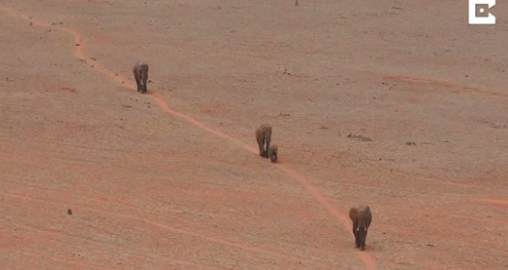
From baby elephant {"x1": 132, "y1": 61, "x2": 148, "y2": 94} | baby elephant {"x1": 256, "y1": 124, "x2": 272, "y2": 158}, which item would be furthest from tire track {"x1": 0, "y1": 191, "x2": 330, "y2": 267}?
baby elephant {"x1": 132, "y1": 61, "x2": 148, "y2": 94}

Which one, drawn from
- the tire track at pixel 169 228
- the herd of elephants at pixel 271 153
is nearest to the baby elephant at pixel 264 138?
the herd of elephants at pixel 271 153

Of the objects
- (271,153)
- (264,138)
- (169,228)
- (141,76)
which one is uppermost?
(141,76)

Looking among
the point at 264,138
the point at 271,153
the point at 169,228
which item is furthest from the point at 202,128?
the point at 169,228

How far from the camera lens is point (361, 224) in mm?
17547

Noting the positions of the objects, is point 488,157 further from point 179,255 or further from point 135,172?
point 179,255

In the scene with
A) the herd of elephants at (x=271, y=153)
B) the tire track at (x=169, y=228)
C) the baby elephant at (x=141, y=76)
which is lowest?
the tire track at (x=169, y=228)

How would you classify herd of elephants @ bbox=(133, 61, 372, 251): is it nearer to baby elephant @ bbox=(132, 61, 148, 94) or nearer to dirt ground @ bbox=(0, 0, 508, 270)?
baby elephant @ bbox=(132, 61, 148, 94)

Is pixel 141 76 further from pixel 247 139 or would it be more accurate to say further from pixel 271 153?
pixel 271 153

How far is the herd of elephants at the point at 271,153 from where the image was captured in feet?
57.7

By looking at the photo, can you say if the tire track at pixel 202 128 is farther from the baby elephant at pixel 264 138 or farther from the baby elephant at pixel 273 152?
the baby elephant at pixel 264 138

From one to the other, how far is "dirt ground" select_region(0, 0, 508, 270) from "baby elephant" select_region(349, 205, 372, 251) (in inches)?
11.7

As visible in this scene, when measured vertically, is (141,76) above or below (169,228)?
above

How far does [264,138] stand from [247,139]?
163cm

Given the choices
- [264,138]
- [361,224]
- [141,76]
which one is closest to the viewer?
[361,224]
